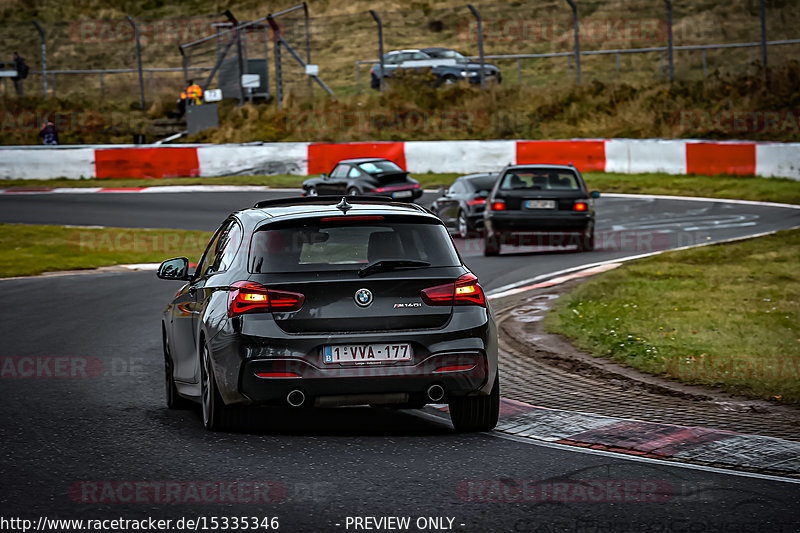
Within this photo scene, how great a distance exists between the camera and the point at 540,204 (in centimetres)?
2003

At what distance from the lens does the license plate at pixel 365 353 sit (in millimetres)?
7152

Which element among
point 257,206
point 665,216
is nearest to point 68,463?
point 257,206

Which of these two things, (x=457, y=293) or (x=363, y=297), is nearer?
(x=363, y=297)

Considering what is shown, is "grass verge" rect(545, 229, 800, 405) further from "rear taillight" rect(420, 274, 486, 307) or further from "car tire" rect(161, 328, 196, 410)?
"car tire" rect(161, 328, 196, 410)

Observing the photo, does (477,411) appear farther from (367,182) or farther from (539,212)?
(367,182)

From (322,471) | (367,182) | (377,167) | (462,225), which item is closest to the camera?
(322,471)

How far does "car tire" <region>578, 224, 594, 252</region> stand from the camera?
2017 centimetres

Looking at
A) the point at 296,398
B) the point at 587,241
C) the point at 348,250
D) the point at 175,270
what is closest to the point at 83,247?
the point at 587,241

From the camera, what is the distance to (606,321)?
12180 millimetres

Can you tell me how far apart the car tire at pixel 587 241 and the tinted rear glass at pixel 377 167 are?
→ 9.78 meters

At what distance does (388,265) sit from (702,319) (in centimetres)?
565

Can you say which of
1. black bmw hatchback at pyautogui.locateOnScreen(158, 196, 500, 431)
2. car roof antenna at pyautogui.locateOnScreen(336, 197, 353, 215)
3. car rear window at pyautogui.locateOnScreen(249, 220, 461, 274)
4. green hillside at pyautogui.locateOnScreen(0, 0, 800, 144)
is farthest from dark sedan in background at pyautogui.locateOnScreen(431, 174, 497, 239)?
black bmw hatchback at pyautogui.locateOnScreen(158, 196, 500, 431)

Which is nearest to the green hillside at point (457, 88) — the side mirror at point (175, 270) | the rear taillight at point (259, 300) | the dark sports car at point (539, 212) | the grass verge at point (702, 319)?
the dark sports car at point (539, 212)

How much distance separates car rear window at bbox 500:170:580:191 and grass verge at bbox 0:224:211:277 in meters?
5.42
